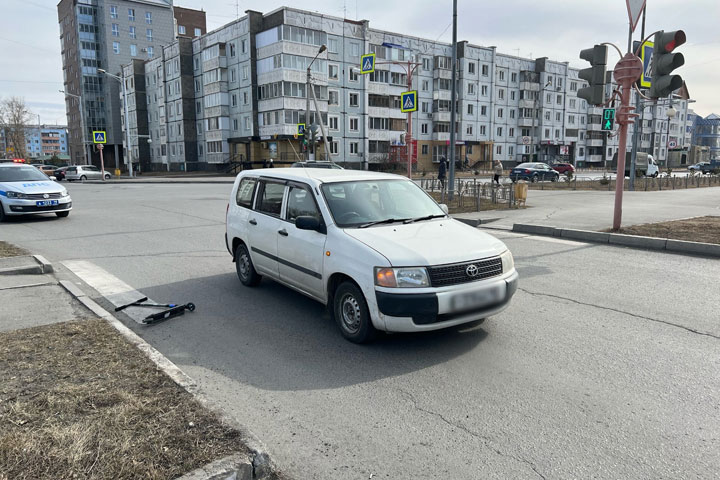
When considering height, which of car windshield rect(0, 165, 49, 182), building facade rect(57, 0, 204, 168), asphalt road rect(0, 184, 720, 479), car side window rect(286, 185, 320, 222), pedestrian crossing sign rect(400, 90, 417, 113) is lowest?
asphalt road rect(0, 184, 720, 479)

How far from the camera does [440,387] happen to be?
13.4ft

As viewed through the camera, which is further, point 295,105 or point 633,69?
point 295,105

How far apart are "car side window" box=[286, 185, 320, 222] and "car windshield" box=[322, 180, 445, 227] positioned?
0.60 ft

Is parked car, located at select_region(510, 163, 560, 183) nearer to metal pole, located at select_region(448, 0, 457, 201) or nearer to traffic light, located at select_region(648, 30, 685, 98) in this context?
metal pole, located at select_region(448, 0, 457, 201)

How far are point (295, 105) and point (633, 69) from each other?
44905 millimetres

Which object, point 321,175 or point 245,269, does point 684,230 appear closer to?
point 321,175

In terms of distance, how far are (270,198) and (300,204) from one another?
2.50 ft

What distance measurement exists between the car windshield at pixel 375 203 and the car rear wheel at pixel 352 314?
2.44 feet

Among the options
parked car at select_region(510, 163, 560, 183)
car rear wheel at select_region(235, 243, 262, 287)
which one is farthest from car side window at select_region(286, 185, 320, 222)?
parked car at select_region(510, 163, 560, 183)

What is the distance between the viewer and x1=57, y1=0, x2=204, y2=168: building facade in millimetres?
80438

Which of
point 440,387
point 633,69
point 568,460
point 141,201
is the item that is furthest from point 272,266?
point 141,201

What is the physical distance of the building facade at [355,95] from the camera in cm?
5334

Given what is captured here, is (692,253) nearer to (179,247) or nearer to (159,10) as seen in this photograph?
(179,247)

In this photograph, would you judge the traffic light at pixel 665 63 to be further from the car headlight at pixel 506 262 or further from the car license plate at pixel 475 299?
the car license plate at pixel 475 299
